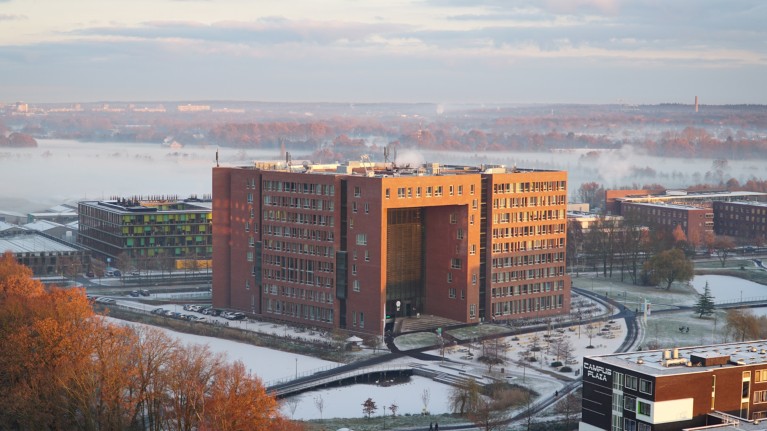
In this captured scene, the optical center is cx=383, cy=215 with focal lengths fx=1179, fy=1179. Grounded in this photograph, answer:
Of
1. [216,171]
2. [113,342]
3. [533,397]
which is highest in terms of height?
[216,171]

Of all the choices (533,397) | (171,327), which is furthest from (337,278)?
(533,397)

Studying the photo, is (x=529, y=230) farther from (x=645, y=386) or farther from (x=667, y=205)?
(x=667, y=205)

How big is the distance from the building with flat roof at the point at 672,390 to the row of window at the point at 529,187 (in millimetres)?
23312

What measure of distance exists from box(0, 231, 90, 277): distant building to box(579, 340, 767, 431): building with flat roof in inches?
1654

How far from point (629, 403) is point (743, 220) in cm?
6138

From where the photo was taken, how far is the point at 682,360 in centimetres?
2855

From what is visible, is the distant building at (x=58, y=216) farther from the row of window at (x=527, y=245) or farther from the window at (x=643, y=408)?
the window at (x=643, y=408)

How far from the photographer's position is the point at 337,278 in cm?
4956

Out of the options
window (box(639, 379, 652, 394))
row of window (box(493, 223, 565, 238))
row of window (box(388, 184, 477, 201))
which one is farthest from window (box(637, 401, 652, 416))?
row of window (box(493, 223, 565, 238))

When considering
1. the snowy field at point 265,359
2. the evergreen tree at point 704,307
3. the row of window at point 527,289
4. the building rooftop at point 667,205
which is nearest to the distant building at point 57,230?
the snowy field at point 265,359

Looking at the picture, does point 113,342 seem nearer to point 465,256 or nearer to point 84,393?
point 84,393

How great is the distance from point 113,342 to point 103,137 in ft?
554

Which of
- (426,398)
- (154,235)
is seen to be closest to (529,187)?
(426,398)

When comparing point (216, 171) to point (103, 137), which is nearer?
point (216, 171)
